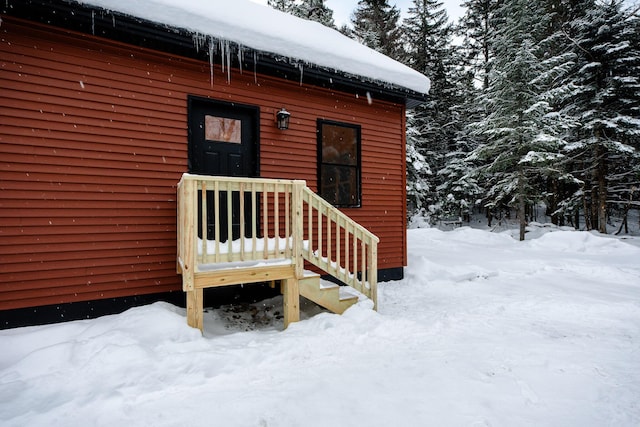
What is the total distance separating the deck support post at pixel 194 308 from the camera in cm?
354

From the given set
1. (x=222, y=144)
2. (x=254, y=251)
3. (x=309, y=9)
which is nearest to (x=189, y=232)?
(x=254, y=251)

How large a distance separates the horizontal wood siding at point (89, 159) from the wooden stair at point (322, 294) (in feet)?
6.39

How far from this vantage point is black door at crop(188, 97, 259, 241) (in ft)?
16.2

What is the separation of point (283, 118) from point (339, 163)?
1.44 meters

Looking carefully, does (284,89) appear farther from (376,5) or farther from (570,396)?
(376,5)

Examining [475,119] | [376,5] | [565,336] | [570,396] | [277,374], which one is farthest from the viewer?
[376,5]

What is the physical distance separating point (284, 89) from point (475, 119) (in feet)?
61.4

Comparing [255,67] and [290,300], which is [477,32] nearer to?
[255,67]

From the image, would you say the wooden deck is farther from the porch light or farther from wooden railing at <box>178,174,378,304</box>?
the porch light

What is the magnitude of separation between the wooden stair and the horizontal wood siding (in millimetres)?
1949

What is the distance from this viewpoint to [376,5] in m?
22.1

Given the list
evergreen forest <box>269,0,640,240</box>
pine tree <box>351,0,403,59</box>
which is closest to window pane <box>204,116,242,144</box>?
evergreen forest <box>269,0,640,240</box>

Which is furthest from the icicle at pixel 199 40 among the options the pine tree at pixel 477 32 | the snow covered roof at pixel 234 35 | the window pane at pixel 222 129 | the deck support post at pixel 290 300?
Result: the pine tree at pixel 477 32

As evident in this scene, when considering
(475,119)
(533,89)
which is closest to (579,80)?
(533,89)
